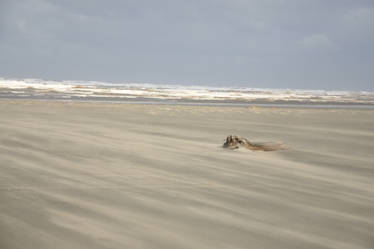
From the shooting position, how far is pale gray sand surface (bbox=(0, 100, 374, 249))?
2.83 metres

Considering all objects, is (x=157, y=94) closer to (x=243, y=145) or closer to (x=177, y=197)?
(x=243, y=145)

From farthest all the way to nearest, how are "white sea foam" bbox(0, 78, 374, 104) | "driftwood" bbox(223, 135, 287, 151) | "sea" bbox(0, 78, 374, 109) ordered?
"white sea foam" bbox(0, 78, 374, 104), "sea" bbox(0, 78, 374, 109), "driftwood" bbox(223, 135, 287, 151)

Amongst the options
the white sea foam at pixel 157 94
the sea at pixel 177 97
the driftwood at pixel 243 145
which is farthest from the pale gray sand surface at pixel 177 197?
the white sea foam at pixel 157 94

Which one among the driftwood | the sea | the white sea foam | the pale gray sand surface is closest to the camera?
the pale gray sand surface

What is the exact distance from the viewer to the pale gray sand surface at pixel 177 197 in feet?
9.29

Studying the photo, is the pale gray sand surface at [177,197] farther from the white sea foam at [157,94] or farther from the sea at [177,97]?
the white sea foam at [157,94]

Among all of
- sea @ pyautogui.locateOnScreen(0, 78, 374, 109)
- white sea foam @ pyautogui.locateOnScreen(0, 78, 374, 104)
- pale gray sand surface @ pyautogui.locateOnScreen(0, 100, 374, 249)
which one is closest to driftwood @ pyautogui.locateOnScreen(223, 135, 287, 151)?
pale gray sand surface @ pyautogui.locateOnScreen(0, 100, 374, 249)

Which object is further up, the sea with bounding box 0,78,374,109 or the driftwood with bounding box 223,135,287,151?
the sea with bounding box 0,78,374,109

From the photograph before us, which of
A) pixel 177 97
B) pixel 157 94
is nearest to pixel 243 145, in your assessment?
pixel 177 97

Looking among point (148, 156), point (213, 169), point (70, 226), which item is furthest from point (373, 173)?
point (70, 226)

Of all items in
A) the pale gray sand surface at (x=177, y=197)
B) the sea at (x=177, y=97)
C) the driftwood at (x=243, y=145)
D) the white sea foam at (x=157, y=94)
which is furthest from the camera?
the white sea foam at (x=157, y=94)

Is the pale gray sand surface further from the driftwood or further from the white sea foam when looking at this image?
the white sea foam

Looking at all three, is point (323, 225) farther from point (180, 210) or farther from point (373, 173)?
point (373, 173)

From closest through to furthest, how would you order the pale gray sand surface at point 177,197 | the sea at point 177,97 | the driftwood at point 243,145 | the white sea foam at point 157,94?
the pale gray sand surface at point 177,197 → the driftwood at point 243,145 → the sea at point 177,97 → the white sea foam at point 157,94
